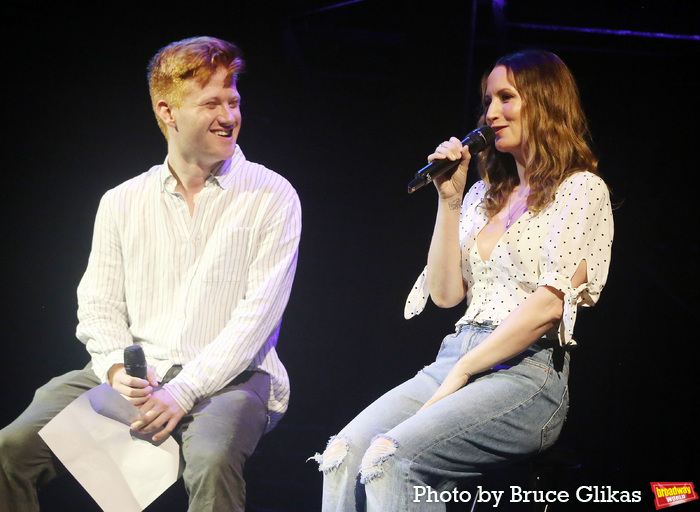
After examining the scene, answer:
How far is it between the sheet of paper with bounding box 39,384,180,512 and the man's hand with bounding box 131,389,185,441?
1.2 inches

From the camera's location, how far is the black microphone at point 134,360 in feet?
6.41

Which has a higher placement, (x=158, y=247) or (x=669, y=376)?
(x=158, y=247)

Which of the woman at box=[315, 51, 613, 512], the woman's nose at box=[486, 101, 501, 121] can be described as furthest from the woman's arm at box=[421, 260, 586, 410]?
the woman's nose at box=[486, 101, 501, 121]

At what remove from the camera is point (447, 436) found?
1822mm

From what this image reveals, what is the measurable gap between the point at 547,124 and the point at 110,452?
1.64 meters

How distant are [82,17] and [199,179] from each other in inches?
44.1

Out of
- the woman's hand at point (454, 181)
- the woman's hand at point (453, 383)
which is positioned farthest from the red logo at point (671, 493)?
the woman's hand at point (454, 181)

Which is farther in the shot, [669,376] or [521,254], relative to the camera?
[669,376]

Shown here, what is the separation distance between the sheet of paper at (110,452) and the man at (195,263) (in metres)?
0.10

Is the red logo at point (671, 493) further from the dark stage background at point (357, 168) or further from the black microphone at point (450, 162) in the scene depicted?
the black microphone at point (450, 162)

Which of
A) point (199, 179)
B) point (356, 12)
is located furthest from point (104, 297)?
point (356, 12)

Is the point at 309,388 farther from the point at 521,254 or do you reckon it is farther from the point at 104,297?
the point at 521,254

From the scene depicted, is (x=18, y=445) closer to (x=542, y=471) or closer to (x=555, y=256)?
(x=542, y=471)

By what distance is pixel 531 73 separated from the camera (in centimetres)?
220
